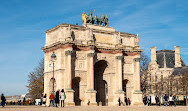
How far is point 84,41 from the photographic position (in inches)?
1933

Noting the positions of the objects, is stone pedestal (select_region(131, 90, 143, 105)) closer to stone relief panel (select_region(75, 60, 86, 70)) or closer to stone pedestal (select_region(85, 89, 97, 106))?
stone pedestal (select_region(85, 89, 97, 106))

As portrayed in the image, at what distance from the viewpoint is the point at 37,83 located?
2606 inches

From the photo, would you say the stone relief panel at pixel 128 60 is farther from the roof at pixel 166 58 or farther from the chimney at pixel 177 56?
the chimney at pixel 177 56

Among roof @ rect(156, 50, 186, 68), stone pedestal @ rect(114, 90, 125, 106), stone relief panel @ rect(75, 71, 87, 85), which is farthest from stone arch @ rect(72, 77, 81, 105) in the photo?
roof @ rect(156, 50, 186, 68)

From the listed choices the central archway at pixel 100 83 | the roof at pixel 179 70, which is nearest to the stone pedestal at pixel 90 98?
the central archway at pixel 100 83

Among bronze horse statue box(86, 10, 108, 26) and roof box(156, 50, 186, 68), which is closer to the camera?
bronze horse statue box(86, 10, 108, 26)

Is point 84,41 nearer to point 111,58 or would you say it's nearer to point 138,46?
point 111,58

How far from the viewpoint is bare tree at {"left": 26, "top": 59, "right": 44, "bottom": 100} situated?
6591 cm

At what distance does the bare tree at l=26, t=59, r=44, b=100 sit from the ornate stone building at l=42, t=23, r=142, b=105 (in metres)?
15.9

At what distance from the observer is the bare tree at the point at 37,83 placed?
2595 inches

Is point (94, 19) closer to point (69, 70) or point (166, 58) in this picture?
point (69, 70)

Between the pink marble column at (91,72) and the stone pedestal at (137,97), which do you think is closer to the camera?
the pink marble column at (91,72)

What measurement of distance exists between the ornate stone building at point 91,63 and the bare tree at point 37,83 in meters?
15.9

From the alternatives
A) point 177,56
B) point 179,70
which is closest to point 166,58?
point 177,56
